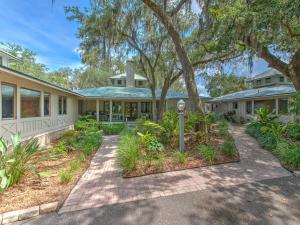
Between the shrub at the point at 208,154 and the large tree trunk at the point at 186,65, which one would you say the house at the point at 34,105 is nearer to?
the large tree trunk at the point at 186,65

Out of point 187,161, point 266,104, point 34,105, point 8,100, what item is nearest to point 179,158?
point 187,161

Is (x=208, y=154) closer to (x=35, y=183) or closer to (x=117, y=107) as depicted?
(x=35, y=183)

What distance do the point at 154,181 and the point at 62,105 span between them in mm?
10069

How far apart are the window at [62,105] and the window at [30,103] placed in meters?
2.87

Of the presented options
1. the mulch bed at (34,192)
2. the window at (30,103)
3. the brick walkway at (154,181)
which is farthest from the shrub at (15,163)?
the window at (30,103)

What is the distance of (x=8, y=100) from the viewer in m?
6.62

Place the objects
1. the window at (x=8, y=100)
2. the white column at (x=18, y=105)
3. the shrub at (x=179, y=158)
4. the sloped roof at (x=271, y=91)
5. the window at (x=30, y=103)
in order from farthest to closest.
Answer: the sloped roof at (x=271, y=91) → the window at (x=30, y=103) → the white column at (x=18, y=105) → the window at (x=8, y=100) → the shrub at (x=179, y=158)

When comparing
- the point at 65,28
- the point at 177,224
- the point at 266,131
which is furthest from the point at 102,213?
the point at 65,28

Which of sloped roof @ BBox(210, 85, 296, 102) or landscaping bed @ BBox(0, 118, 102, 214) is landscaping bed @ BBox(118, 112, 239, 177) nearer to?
landscaping bed @ BBox(0, 118, 102, 214)

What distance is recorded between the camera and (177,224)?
9.70ft

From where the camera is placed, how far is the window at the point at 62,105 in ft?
39.2

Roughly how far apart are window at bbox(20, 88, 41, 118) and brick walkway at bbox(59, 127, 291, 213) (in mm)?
3923

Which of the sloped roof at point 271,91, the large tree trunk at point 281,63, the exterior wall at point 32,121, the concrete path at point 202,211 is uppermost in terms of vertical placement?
the large tree trunk at point 281,63

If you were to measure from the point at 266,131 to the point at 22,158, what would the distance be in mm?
9072
